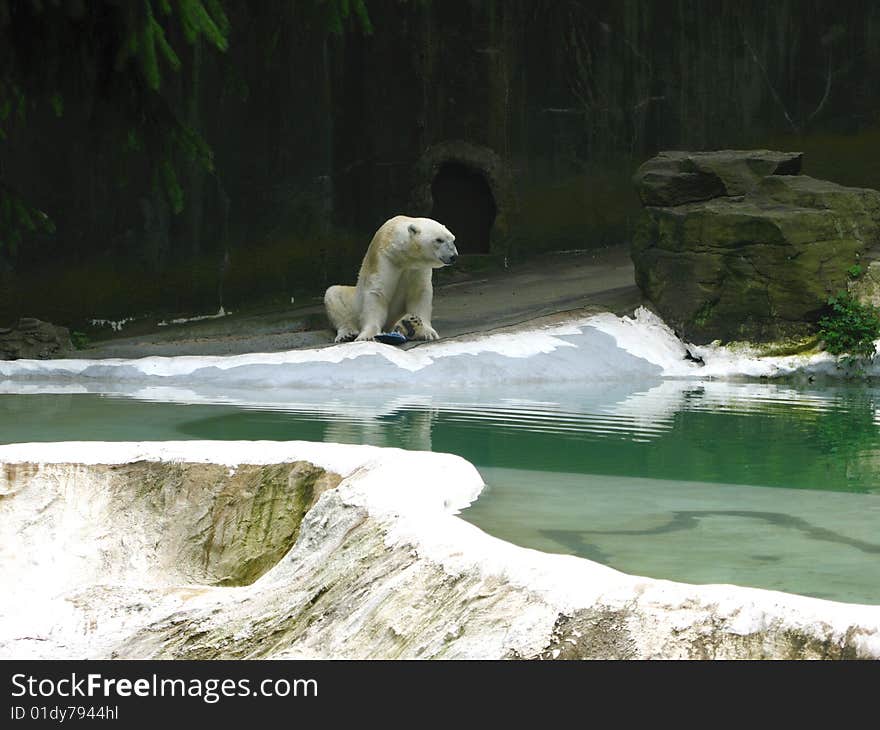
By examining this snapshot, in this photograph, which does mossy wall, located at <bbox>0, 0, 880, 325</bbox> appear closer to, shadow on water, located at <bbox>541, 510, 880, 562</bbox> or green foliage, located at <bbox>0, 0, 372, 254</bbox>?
green foliage, located at <bbox>0, 0, 372, 254</bbox>

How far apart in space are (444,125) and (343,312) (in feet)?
11.2

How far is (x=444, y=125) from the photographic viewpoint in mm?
13539

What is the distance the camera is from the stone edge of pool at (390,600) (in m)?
2.99

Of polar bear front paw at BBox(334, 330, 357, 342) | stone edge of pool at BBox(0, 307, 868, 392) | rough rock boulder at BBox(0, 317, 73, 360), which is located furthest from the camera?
polar bear front paw at BBox(334, 330, 357, 342)

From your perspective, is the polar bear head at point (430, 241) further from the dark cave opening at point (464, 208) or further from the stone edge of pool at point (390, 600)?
the stone edge of pool at point (390, 600)

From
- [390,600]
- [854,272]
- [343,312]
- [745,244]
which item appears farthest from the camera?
[343,312]

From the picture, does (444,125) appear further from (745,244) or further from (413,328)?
(745,244)

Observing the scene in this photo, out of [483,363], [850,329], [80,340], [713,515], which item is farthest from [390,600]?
[80,340]

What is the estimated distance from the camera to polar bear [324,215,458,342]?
10.2m

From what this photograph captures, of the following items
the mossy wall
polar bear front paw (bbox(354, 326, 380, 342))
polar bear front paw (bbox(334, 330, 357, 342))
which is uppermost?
the mossy wall

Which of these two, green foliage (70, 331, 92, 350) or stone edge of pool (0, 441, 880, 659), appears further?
green foliage (70, 331, 92, 350)

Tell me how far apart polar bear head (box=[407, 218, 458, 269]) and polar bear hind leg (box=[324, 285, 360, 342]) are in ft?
2.51

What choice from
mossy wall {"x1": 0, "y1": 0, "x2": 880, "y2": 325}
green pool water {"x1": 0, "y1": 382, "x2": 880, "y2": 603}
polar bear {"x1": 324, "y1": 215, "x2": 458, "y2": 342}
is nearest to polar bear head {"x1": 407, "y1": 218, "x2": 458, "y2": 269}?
polar bear {"x1": 324, "y1": 215, "x2": 458, "y2": 342}

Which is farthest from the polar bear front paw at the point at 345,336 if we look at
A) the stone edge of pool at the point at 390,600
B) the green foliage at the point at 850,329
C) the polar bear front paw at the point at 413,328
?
the stone edge of pool at the point at 390,600
